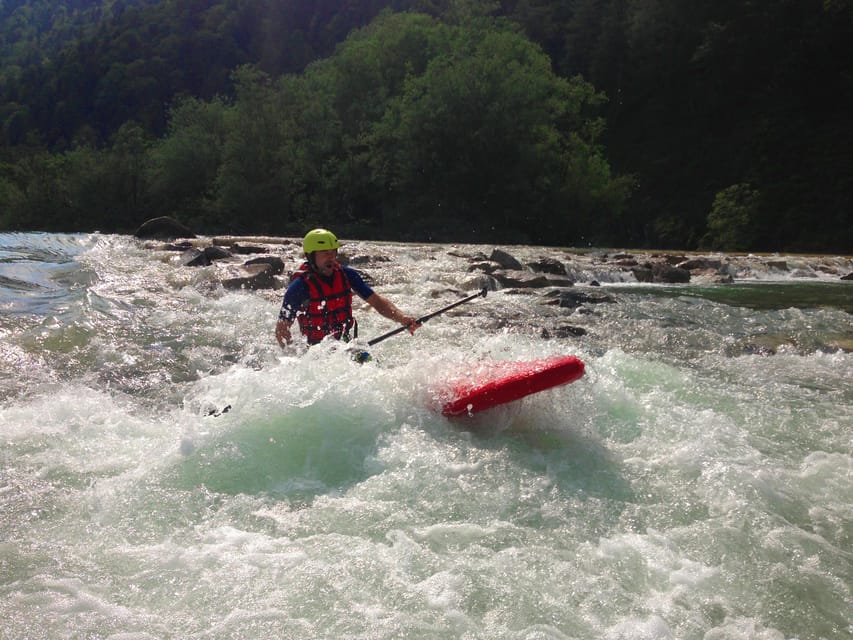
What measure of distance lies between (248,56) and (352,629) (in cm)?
9459

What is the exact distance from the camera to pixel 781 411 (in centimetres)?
632

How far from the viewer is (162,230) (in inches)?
962

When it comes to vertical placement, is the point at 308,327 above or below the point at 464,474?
above

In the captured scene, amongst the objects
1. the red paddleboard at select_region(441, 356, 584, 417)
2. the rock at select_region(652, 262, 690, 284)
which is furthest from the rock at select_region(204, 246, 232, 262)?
the red paddleboard at select_region(441, 356, 584, 417)

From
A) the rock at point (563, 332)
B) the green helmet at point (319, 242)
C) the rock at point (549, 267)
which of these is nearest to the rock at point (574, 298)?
the rock at point (563, 332)

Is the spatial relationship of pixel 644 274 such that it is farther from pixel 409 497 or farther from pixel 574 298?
pixel 409 497

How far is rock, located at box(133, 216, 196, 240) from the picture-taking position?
79.6ft

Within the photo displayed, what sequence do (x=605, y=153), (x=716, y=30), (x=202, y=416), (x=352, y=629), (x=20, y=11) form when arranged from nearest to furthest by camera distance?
1. (x=352, y=629)
2. (x=202, y=416)
3. (x=716, y=30)
4. (x=605, y=153)
5. (x=20, y=11)

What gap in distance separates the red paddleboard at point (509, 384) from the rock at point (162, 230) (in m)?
20.5

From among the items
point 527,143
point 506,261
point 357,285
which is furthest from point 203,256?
point 527,143

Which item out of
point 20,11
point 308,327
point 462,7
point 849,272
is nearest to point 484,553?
point 308,327

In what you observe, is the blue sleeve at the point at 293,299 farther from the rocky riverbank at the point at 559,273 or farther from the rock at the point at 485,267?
the rock at the point at 485,267

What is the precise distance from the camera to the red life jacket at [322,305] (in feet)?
20.9

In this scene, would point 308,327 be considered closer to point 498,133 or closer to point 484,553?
point 484,553
